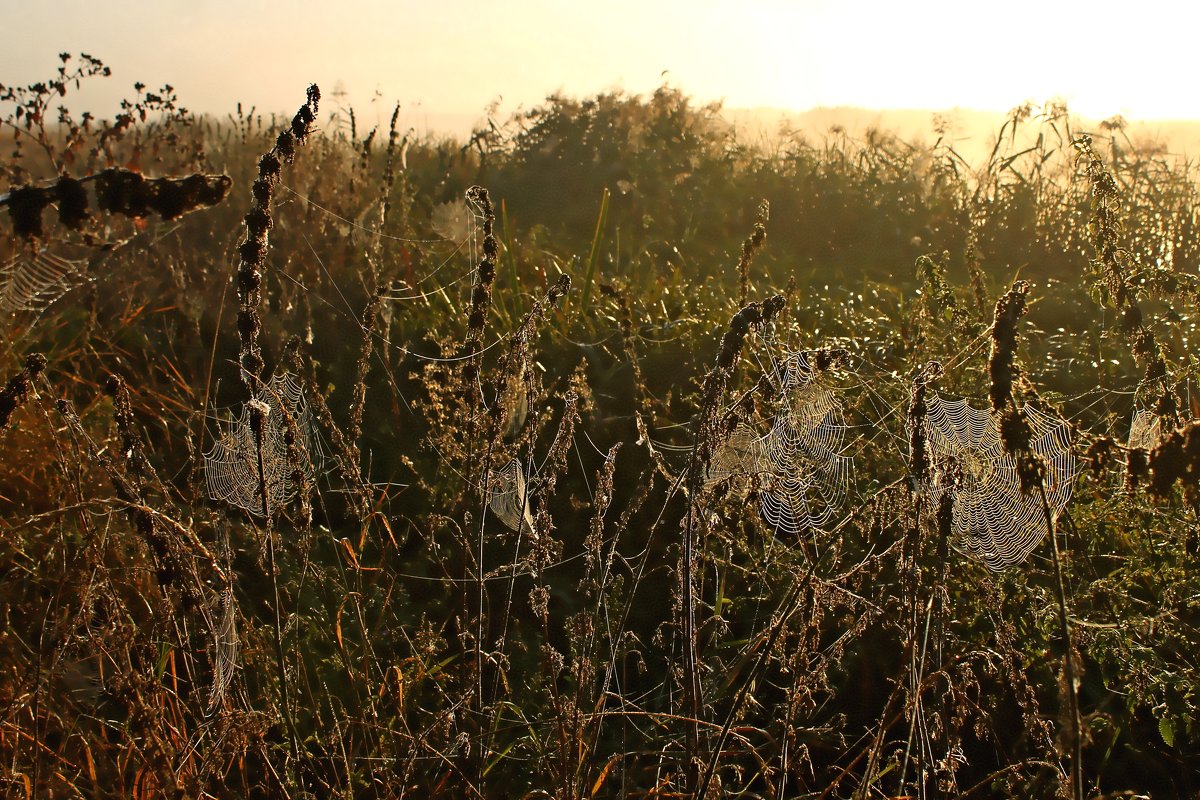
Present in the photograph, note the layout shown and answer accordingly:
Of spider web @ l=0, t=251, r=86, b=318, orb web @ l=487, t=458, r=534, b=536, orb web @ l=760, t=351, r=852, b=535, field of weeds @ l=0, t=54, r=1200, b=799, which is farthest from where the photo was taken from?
spider web @ l=0, t=251, r=86, b=318

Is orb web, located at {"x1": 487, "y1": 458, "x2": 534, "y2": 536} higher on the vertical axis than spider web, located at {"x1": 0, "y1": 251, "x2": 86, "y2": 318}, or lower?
lower

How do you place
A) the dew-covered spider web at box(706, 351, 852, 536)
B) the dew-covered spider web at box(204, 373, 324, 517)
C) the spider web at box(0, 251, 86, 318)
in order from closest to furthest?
the dew-covered spider web at box(706, 351, 852, 536)
the dew-covered spider web at box(204, 373, 324, 517)
the spider web at box(0, 251, 86, 318)

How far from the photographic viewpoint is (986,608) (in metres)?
2.49

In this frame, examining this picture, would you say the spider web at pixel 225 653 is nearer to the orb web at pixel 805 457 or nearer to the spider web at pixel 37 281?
the orb web at pixel 805 457

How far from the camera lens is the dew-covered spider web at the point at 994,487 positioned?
8.20ft

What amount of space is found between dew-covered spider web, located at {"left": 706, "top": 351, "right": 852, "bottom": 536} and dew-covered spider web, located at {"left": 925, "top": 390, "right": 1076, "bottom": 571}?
0.29 m

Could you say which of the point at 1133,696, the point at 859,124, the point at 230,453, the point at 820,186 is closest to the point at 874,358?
the point at 1133,696

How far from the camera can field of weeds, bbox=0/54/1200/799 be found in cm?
181

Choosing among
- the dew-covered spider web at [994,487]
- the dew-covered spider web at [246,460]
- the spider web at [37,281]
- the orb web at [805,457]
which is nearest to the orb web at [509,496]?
the dew-covered spider web at [246,460]

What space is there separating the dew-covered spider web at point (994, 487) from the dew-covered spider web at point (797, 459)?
0.29 metres

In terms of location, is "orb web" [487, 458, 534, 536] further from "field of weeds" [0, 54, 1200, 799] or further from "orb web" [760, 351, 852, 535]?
"orb web" [760, 351, 852, 535]

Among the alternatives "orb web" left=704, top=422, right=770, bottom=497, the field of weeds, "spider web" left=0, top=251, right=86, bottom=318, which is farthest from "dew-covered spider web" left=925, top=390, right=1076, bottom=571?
"spider web" left=0, top=251, right=86, bottom=318

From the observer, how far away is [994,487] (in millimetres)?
2723

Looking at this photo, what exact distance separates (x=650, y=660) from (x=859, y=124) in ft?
22.2
